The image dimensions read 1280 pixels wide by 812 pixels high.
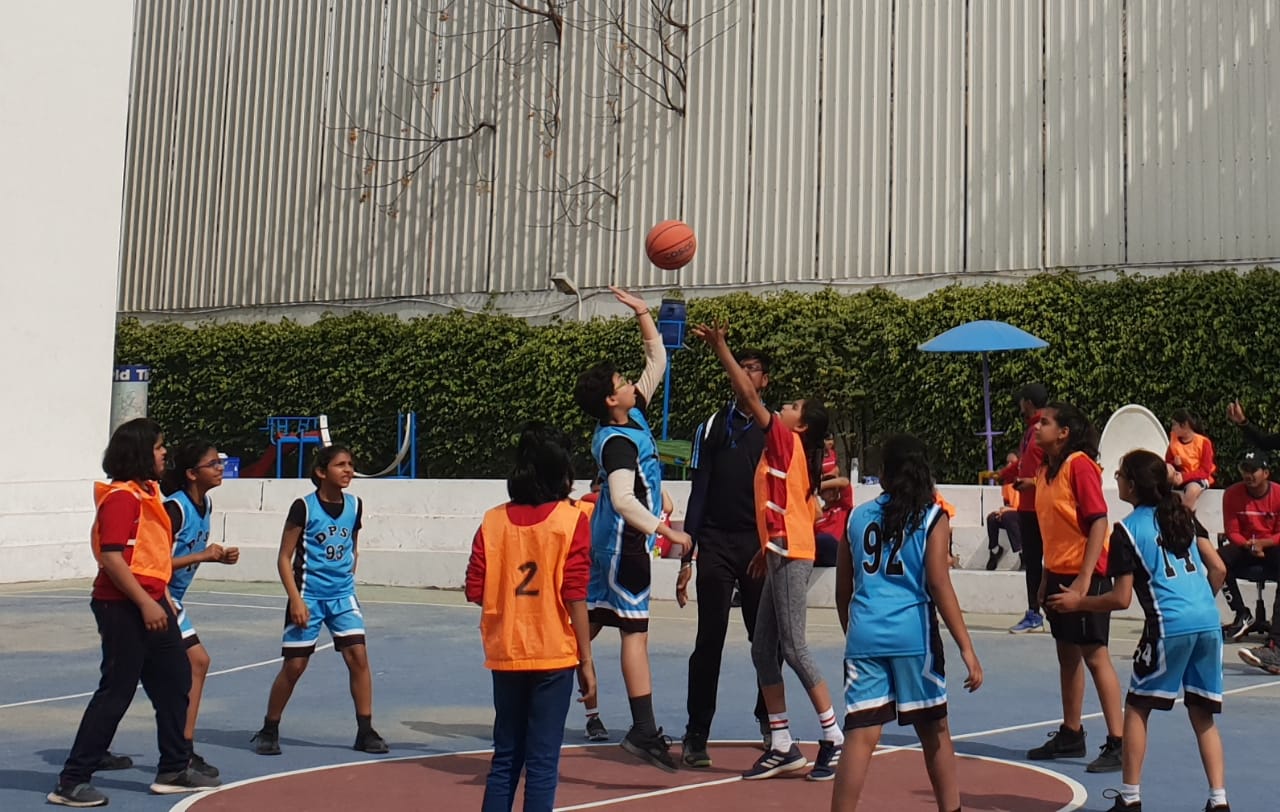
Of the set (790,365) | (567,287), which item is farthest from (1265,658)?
(567,287)

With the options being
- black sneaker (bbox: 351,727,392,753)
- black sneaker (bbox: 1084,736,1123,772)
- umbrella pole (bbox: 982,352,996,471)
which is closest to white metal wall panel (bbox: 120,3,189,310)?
umbrella pole (bbox: 982,352,996,471)

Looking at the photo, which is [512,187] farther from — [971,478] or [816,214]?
[971,478]

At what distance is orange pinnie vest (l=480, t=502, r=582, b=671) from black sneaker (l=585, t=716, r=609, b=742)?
266 centimetres

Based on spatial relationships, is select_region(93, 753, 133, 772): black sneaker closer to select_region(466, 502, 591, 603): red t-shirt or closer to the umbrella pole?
select_region(466, 502, 591, 603): red t-shirt

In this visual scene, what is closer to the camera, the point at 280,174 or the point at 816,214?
the point at 816,214

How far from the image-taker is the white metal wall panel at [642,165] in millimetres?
22547

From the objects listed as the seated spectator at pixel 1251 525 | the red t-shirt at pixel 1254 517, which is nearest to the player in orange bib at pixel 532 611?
the seated spectator at pixel 1251 525

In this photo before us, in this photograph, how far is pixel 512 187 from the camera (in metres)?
23.9

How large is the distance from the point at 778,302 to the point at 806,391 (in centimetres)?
147

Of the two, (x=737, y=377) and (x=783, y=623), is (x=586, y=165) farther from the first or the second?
(x=783, y=623)

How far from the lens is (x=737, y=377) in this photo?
21.4 ft

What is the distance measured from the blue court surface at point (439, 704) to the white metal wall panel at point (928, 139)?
8.44 m

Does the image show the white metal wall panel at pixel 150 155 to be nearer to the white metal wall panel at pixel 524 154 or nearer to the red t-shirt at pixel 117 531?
the white metal wall panel at pixel 524 154

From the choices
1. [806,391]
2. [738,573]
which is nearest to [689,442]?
[806,391]
